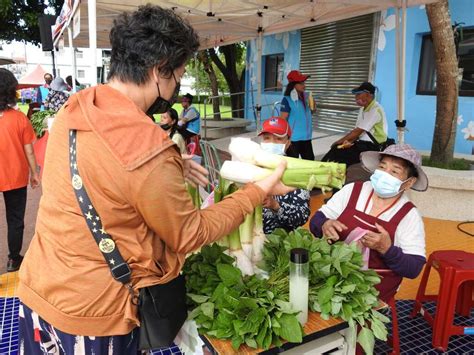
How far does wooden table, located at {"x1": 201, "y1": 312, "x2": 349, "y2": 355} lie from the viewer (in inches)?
51.1

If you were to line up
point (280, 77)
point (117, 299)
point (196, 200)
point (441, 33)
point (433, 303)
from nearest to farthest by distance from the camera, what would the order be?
point (117, 299), point (196, 200), point (433, 303), point (441, 33), point (280, 77)

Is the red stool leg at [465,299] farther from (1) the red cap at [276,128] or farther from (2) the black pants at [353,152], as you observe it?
(2) the black pants at [353,152]

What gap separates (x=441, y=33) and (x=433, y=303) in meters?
3.41

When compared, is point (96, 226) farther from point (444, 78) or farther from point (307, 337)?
point (444, 78)

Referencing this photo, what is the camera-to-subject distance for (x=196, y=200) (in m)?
1.96

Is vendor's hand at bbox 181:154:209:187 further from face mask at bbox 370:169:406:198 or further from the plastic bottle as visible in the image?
face mask at bbox 370:169:406:198

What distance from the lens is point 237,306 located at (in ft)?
4.49

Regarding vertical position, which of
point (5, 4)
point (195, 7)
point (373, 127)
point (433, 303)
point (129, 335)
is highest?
point (5, 4)

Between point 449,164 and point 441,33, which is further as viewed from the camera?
point 449,164

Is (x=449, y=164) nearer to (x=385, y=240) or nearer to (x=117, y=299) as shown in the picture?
(x=385, y=240)

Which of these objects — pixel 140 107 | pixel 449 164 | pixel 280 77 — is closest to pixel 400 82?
pixel 449 164

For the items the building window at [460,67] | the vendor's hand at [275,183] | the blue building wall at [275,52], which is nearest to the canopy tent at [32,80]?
the blue building wall at [275,52]

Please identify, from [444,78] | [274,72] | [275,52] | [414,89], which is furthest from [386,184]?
[274,72]

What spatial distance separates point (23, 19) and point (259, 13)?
924cm
